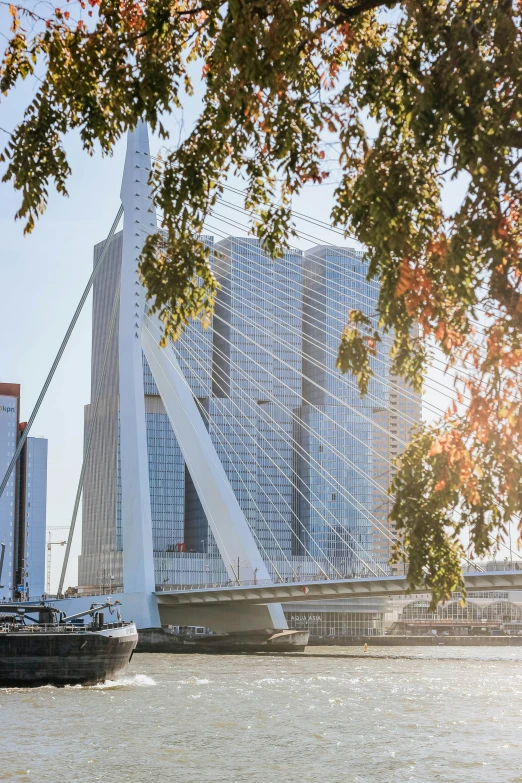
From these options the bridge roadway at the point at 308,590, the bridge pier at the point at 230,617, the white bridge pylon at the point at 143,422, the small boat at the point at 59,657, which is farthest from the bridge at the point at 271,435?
the small boat at the point at 59,657

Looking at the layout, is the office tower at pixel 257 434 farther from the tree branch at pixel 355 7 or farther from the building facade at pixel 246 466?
the tree branch at pixel 355 7

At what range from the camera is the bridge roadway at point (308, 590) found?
49188 mm

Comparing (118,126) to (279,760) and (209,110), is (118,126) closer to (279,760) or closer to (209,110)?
(209,110)

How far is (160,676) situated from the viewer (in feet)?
133

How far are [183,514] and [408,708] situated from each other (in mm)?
110263

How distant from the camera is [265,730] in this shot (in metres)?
24.0

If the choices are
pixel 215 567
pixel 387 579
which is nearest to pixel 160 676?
pixel 387 579

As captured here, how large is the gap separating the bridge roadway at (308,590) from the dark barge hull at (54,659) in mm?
15073

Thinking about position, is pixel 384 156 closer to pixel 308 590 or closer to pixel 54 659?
pixel 54 659

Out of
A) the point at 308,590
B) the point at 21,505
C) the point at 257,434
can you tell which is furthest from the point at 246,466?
the point at 308,590

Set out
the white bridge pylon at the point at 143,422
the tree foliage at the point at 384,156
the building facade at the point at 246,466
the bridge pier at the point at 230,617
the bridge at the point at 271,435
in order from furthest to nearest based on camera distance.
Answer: the building facade at the point at 246,466
the bridge at the point at 271,435
the bridge pier at the point at 230,617
the white bridge pylon at the point at 143,422
the tree foliage at the point at 384,156

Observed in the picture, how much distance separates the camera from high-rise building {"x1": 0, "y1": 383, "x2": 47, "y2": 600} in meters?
132

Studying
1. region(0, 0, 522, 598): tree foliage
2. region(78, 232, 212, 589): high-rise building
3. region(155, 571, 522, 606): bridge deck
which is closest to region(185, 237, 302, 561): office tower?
region(78, 232, 212, 589): high-rise building

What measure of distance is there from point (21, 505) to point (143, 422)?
89834mm
